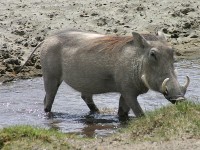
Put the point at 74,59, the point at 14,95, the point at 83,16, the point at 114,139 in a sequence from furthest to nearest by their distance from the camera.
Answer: the point at 83,16 → the point at 14,95 → the point at 74,59 → the point at 114,139

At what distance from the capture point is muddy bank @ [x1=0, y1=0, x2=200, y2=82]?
13281mm

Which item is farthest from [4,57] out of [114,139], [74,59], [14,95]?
[114,139]

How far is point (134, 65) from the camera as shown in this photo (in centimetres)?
888

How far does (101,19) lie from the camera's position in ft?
46.8

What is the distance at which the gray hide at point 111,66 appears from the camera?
855 cm

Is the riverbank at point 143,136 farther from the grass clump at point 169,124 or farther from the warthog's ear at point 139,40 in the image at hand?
the warthog's ear at point 139,40

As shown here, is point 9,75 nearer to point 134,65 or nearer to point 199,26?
point 134,65

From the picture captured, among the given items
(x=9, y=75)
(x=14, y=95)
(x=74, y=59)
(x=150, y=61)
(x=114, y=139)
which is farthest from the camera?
(x=9, y=75)

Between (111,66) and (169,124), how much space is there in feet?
7.14

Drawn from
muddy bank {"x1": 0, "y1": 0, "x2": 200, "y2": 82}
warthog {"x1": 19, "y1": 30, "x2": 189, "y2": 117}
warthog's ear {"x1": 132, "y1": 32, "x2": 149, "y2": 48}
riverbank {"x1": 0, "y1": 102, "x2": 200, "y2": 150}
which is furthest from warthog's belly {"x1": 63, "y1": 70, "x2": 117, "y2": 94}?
muddy bank {"x1": 0, "y1": 0, "x2": 200, "y2": 82}

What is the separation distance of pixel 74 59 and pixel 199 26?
17.9 feet

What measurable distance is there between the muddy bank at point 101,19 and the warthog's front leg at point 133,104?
386 centimetres

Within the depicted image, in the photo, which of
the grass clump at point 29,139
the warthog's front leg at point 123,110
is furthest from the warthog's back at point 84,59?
the grass clump at point 29,139

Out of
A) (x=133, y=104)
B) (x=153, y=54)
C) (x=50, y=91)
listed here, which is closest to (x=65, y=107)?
(x=50, y=91)
